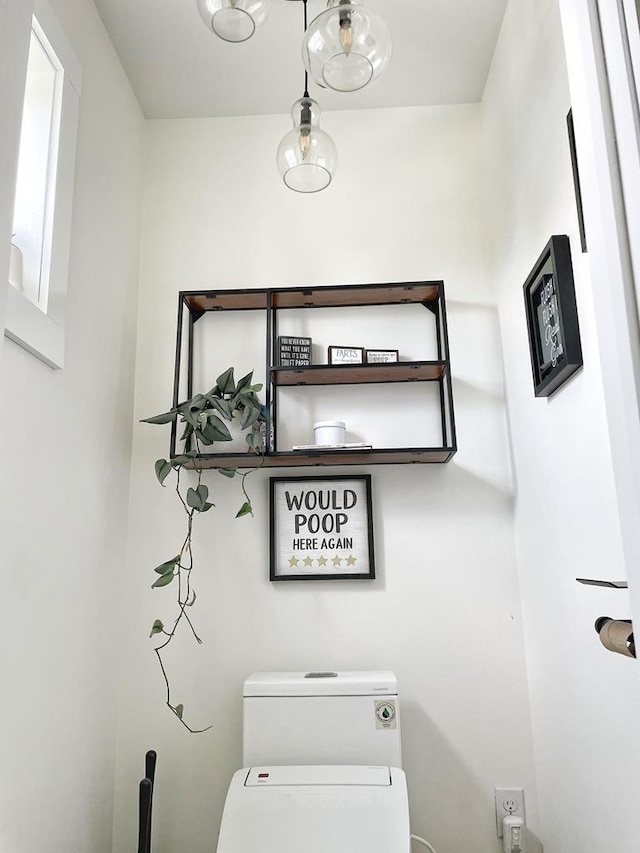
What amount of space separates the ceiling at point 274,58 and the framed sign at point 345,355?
95 cm

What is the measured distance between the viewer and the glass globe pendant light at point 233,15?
121 cm

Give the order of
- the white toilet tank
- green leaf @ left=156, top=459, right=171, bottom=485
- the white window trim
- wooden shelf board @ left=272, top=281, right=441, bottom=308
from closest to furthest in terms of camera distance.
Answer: the white window trim → the white toilet tank → green leaf @ left=156, top=459, right=171, bottom=485 → wooden shelf board @ left=272, top=281, right=441, bottom=308

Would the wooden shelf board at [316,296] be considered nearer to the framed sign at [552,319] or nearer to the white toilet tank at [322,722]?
the framed sign at [552,319]

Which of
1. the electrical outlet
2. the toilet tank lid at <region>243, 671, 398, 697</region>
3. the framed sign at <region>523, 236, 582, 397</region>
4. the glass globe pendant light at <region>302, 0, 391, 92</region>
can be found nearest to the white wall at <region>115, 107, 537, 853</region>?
the electrical outlet

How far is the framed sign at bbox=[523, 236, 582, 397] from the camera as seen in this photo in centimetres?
139

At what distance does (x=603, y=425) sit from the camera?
4.09ft

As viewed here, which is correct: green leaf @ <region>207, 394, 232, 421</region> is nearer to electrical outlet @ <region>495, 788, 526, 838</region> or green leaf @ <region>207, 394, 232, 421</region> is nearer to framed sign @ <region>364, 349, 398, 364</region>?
framed sign @ <region>364, 349, 398, 364</region>

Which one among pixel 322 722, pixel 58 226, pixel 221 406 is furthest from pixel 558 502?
pixel 58 226

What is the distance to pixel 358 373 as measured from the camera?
2.02m

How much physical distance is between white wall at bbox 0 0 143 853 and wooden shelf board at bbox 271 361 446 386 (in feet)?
1.84

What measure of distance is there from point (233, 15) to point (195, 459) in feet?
3.80

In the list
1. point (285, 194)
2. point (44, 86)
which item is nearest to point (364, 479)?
point (285, 194)

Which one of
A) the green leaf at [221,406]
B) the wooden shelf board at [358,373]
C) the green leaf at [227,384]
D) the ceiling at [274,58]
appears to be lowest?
the green leaf at [221,406]

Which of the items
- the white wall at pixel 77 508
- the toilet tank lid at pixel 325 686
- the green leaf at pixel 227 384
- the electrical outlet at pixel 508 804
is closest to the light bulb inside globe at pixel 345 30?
the white wall at pixel 77 508
